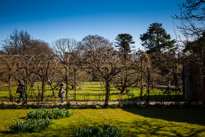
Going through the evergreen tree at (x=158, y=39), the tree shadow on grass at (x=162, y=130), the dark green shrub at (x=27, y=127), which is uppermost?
the evergreen tree at (x=158, y=39)

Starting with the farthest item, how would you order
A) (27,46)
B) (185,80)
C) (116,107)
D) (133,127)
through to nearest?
(27,46), (185,80), (116,107), (133,127)

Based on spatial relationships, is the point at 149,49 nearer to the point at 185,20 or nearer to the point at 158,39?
the point at 158,39

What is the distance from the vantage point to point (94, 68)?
10125 millimetres

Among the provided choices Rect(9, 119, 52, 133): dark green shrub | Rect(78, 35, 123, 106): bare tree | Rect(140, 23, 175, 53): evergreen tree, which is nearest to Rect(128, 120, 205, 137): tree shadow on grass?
Rect(9, 119, 52, 133): dark green shrub

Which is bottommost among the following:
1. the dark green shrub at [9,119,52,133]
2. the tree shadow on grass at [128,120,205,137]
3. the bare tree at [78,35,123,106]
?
the tree shadow on grass at [128,120,205,137]

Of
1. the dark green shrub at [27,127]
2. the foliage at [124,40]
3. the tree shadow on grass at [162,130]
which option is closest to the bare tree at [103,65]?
the tree shadow on grass at [162,130]

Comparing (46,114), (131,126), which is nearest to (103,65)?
(46,114)

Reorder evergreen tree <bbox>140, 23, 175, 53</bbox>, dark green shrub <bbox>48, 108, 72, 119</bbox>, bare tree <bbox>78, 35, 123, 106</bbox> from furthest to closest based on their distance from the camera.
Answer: evergreen tree <bbox>140, 23, 175, 53</bbox>, bare tree <bbox>78, 35, 123, 106</bbox>, dark green shrub <bbox>48, 108, 72, 119</bbox>

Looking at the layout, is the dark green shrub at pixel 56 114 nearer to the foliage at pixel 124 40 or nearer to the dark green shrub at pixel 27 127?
the dark green shrub at pixel 27 127

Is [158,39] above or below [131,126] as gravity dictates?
above

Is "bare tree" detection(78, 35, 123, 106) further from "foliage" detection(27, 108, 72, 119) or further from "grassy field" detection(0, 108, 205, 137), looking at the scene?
"foliage" detection(27, 108, 72, 119)

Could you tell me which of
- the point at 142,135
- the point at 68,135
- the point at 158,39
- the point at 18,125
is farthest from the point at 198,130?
the point at 158,39

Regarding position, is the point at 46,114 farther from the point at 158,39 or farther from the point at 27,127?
the point at 158,39

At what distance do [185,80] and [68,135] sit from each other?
1160cm
